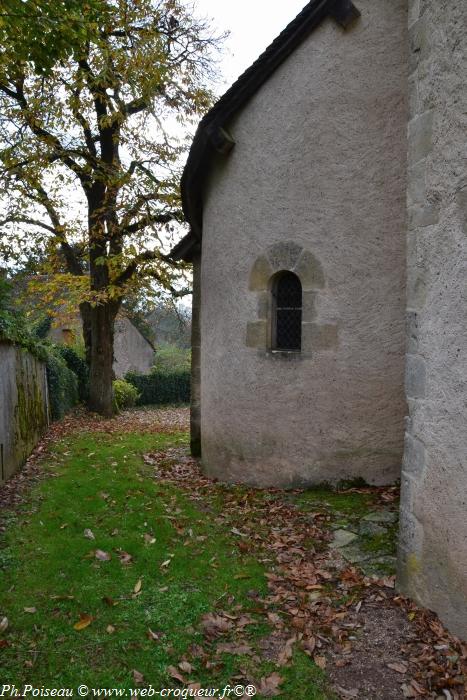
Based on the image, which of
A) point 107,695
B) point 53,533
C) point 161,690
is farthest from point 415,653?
point 53,533

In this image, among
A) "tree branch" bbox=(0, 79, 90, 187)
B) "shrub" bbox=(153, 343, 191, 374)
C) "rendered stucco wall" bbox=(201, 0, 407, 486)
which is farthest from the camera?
"shrub" bbox=(153, 343, 191, 374)

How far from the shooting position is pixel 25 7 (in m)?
5.69

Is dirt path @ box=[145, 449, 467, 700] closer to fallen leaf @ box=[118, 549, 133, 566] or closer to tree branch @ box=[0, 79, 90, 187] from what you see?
fallen leaf @ box=[118, 549, 133, 566]

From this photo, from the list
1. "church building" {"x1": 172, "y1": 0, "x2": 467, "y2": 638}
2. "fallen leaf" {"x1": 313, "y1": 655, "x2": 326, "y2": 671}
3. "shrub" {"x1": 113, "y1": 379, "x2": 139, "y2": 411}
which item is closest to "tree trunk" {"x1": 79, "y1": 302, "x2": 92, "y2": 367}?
"shrub" {"x1": 113, "y1": 379, "x2": 139, "y2": 411}

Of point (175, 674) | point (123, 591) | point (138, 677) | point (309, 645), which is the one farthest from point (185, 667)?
point (123, 591)

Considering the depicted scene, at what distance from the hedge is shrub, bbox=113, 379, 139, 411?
6.39ft

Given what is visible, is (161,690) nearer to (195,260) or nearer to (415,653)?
(415,653)

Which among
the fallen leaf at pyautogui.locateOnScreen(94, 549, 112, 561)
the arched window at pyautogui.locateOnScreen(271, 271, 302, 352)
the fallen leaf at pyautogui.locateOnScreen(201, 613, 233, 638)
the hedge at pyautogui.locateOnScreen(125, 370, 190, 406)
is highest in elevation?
the arched window at pyautogui.locateOnScreen(271, 271, 302, 352)

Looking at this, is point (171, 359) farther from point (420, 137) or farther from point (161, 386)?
point (420, 137)

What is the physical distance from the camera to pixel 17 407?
26.7ft

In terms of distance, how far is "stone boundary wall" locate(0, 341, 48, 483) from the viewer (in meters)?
7.10

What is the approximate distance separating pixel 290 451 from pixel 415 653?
11.0 feet

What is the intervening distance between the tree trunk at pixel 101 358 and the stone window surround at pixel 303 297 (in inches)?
391

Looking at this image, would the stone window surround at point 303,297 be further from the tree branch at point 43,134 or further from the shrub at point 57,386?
the tree branch at point 43,134
